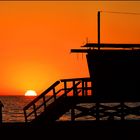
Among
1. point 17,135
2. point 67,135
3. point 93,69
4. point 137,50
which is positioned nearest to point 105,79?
point 93,69

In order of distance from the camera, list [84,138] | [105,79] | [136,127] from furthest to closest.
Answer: [105,79]
[136,127]
[84,138]

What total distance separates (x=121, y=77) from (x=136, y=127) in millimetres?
3010

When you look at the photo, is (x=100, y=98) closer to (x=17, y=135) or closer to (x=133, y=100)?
(x=133, y=100)

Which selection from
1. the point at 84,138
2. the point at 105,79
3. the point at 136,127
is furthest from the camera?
the point at 105,79

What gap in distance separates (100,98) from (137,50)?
3199 millimetres

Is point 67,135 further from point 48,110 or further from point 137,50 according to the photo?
point 137,50

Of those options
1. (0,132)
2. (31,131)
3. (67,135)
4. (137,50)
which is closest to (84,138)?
(67,135)

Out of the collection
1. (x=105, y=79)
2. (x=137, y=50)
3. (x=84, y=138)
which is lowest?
(x=84, y=138)

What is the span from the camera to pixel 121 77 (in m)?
23.6

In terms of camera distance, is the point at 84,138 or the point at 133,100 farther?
the point at 133,100

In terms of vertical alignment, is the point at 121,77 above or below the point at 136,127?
above

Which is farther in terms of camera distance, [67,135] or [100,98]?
[100,98]

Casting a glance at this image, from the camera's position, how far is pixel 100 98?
75.9 feet

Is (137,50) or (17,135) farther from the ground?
(137,50)
